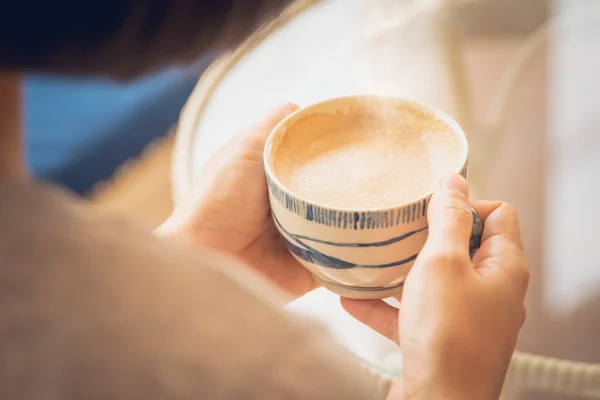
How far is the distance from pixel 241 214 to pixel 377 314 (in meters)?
0.19

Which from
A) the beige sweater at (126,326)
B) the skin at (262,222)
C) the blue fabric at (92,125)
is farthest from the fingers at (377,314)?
the blue fabric at (92,125)

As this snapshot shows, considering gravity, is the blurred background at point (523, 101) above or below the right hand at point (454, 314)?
below

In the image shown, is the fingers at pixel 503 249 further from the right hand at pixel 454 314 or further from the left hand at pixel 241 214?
the left hand at pixel 241 214

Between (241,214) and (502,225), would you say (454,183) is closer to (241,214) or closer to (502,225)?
(502,225)

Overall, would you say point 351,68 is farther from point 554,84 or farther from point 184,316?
point 184,316

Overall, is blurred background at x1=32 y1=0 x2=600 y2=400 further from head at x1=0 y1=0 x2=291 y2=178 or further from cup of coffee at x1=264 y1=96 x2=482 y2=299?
head at x1=0 y1=0 x2=291 y2=178

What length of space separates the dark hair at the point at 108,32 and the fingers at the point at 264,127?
1.51 ft

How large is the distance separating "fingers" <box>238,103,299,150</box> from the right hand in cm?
28

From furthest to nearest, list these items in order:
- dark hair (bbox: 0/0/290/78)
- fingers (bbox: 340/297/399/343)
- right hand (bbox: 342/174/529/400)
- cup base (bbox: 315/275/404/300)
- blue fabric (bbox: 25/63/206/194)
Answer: blue fabric (bbox: 25/63/206/194) < fingers (bbox: 340/297/399/343) < cup base (bbox: 315/275/404/300) < right hand (bbox: 342/174/529/400) < dark hair (bbox: 0/0/290/78)

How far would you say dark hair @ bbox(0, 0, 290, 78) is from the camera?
30 cm

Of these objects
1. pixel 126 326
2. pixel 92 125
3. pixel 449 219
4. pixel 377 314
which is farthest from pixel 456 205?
pixel 92 125

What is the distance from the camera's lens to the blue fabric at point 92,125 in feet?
6.07

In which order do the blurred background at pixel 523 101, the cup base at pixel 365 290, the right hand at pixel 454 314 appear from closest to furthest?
the right hand at pixel 454 314, the cup base at pixel 365 290, the blurred background at pixel 523 101

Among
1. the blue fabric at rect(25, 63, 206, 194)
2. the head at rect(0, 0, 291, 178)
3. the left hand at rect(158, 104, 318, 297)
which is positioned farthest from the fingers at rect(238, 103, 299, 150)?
the blue fabric at rect(25, 63, 206, 194)
